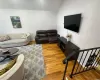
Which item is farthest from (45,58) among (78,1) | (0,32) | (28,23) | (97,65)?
(0,32)

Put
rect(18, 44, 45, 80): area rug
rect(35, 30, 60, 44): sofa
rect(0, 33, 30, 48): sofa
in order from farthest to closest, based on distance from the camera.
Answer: rect(35, 30, 60, 44): sofa < rect(0, 33, 30, 48): sofa < rect(18, 44, 45, 80): area rug

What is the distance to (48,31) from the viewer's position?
4816 millimetres

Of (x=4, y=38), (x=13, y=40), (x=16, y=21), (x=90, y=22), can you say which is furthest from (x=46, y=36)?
(x=90, y=22)

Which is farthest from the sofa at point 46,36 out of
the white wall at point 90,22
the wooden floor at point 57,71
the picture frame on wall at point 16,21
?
the white wall at point 90,22

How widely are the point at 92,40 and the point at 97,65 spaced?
74cm

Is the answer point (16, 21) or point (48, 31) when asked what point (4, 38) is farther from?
Result: point (48, 31)

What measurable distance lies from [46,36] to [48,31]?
40 cm

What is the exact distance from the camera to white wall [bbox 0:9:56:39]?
4.24 metres

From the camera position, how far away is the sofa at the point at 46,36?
441cm

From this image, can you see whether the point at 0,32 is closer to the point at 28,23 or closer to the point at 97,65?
the point at 28,23

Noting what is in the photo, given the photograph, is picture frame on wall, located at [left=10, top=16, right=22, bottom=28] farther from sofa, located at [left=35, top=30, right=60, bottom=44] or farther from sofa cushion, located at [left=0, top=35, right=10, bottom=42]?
sofa, located at [left=35, top=30, right=60, bottom=44]

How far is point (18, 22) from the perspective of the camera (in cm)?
447

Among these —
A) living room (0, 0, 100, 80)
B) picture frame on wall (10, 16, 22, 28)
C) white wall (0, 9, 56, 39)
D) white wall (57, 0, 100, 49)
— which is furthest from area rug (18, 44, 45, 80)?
picture frame on wall (10, 16, 22, 28)

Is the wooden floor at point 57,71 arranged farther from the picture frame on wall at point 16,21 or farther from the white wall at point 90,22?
the picture frame on wall at point 16,21
